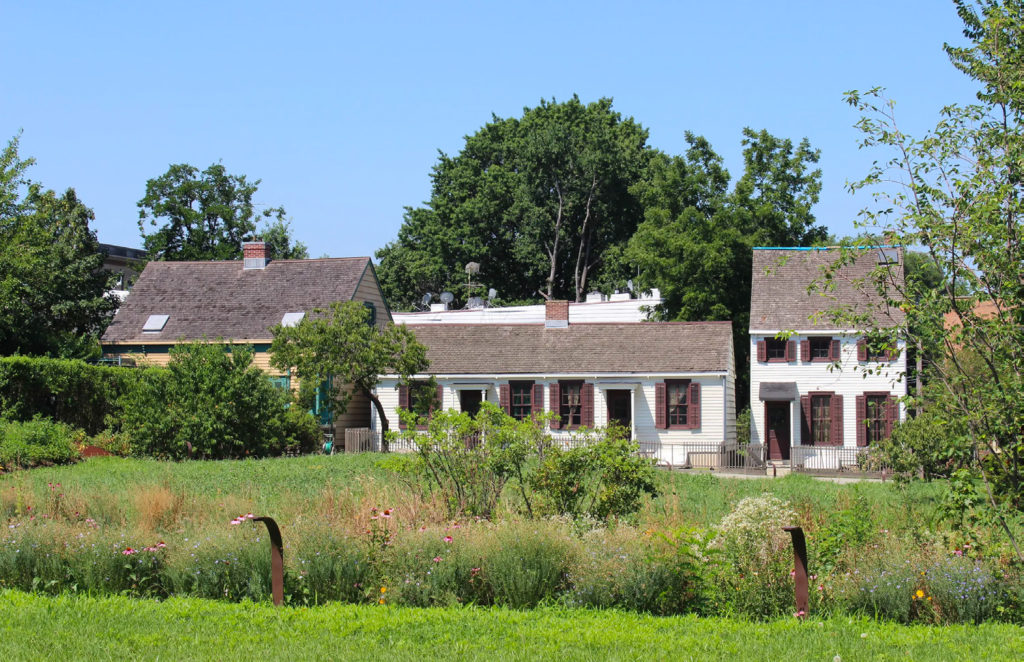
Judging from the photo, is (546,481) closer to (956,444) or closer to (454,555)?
(454,555)

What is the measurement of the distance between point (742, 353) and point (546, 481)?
94.4 ft

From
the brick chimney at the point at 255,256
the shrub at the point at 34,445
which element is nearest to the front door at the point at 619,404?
the brick chimney at the point at 255,256

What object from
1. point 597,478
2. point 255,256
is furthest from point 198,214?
point 597,478

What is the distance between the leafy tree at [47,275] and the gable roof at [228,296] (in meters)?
2.56

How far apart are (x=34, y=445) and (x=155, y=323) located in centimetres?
1407

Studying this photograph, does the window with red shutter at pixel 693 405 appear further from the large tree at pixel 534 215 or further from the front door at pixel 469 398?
the large tree at pixel 534 215

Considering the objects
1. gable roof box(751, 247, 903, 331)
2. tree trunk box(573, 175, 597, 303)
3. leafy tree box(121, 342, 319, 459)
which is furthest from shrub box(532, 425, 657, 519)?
tree trunk box(573, 175, 597, 303)

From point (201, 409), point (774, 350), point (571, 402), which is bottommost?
point (201, 409)

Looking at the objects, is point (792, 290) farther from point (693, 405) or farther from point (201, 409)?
point (201, 409)

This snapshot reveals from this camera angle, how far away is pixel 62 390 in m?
28.7

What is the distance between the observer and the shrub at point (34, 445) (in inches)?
891

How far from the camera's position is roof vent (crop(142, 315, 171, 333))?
37.2m

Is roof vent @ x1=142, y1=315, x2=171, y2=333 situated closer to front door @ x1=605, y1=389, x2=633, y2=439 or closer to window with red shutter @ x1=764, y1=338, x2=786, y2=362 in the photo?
front door @ x1=605, y1=389, x2=633, y2=439

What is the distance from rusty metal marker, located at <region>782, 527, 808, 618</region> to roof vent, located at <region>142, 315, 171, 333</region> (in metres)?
32.2
